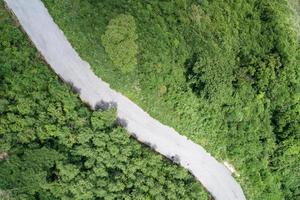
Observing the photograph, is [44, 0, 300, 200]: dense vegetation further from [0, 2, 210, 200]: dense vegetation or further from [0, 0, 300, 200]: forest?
[0, 2, 210, 200]: dense vegetation

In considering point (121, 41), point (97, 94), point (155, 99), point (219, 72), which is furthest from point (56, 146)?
point (219, 72)

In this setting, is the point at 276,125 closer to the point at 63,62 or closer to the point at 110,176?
the point at 110,176

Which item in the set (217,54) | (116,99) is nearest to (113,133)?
(116,99)

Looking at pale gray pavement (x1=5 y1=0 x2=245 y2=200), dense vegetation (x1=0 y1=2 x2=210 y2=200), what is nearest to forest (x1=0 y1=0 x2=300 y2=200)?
dense vegetation (x1=0 y1=2 x2=210 y2=200)

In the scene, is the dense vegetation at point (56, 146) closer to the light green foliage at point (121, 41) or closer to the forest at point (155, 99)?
the forest at point (155, 99)

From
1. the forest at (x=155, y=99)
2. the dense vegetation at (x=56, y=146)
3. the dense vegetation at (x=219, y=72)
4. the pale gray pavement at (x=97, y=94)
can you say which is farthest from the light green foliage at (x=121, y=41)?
the dense vegetation at (x=56, y=146)

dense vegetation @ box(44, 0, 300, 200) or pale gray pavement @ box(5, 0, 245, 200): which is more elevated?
dense vegetation @ box(44, 0, 300, 200)

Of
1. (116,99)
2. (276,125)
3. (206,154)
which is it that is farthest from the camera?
(276,125)
